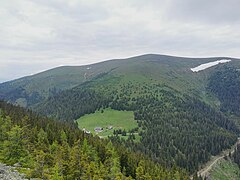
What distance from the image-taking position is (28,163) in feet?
218

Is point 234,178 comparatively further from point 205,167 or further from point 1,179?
point 1,179

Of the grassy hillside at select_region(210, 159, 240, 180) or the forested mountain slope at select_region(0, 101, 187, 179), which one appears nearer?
the forested mountain slope at select_region(0, 101, 187, 179)

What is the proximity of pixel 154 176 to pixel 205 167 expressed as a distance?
12140 centimetres

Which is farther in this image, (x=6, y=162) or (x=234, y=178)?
(x=234, y=178)

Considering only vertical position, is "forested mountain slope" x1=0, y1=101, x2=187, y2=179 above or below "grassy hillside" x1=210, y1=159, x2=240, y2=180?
above

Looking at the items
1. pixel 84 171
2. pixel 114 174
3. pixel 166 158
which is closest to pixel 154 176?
pixel 114 174

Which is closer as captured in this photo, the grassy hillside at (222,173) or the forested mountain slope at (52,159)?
the forested mountain slope at (52,159)

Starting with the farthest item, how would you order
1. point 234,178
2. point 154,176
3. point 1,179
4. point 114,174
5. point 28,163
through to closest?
point 234,178 < point 154,176 < point 114,174 < point 28,163 < point 1,179

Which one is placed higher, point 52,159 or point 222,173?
point 52,159

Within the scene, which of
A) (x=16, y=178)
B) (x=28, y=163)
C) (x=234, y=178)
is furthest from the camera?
(x=234, y=178)

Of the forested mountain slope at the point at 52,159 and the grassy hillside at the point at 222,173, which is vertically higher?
the forested mountain slope at the point at 52,159

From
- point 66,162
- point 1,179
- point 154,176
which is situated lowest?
point 154,176

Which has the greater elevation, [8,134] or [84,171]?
[8,134]

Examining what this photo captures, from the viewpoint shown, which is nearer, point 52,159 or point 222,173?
point 52,159
